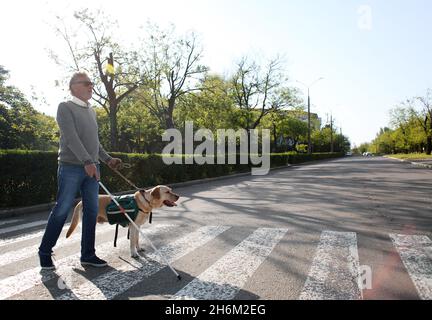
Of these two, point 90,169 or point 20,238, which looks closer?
point 90,169

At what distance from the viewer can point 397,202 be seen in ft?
35.3

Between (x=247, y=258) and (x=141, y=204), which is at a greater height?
(x=141, y=204)

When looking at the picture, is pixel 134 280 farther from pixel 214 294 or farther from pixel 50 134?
pixel 50 134

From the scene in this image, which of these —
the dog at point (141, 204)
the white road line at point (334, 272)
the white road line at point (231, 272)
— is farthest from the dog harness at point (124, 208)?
the white road line at point (334, 272)

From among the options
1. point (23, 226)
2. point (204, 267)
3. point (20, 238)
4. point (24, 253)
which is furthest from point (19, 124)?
point (204, 267)

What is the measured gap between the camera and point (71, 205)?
473 centimetres

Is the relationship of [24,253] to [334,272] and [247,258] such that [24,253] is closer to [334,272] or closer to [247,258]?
[247,258]

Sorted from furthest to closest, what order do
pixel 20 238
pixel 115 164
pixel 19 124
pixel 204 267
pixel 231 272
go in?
pixel 19 124 → pixel 20 238 → pixel 115 164 → pixel 204 267 → pixel 231 272

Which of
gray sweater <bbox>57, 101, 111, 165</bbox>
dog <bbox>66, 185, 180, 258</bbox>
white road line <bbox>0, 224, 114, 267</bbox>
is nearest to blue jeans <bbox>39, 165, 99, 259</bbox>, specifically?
gray sweater <bbox>57, 101, 111, 165</bbox>

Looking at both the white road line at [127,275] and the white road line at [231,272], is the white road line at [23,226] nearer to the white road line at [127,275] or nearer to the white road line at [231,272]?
the white road line at [127,275]

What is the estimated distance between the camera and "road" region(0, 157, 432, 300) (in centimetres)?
398

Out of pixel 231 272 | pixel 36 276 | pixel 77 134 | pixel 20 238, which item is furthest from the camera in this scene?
pixel 20 238

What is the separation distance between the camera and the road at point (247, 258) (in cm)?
398

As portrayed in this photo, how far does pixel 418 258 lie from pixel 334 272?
55.3 inches
